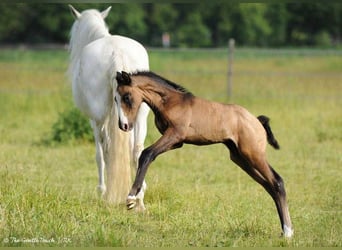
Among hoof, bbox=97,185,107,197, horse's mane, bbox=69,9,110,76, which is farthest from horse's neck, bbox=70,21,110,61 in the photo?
hoof, bbox=97,185,107,197

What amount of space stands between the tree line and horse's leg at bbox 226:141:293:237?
4143 cm

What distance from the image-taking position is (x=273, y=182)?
6117 mm

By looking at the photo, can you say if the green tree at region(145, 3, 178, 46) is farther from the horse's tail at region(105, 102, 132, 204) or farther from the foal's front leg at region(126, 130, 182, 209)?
the foal's front leg at region(126, 130, 182, 209)

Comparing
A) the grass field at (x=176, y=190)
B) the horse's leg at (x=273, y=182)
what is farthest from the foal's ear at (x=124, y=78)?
the grass field at (x=176, y=190)

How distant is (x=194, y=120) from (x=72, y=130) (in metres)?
5.92

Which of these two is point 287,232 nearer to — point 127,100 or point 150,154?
point 150,154

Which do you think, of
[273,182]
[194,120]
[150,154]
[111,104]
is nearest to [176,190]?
[111,104]

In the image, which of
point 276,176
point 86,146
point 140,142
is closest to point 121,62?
point 140,142

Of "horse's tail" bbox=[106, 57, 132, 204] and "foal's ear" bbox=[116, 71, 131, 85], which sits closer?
"foal's ear" bbox=[116, 71, 131, 85]

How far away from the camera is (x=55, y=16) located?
158 ft

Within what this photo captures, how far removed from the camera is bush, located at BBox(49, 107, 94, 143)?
11531 mm

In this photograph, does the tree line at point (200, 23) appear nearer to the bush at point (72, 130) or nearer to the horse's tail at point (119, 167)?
the bush at point (72, 130)

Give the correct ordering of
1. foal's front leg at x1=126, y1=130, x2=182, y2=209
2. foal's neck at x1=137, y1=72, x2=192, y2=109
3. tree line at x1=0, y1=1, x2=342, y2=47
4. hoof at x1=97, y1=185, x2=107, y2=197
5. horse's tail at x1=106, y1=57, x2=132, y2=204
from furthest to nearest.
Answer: tree line at x1=0, y1=1, x2=342, y2=47 → hoof at x1=97, y1=185, x2=107, y2=197 → horse's tail at x1=106, y1=57, x2=132, y2=204 → foal's neck at x1=137, y1=72, x2=192, y2=109 → foal's front leg at x1=126, y1=130, x2=182, y2=209

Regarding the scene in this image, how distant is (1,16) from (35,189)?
40344mm
